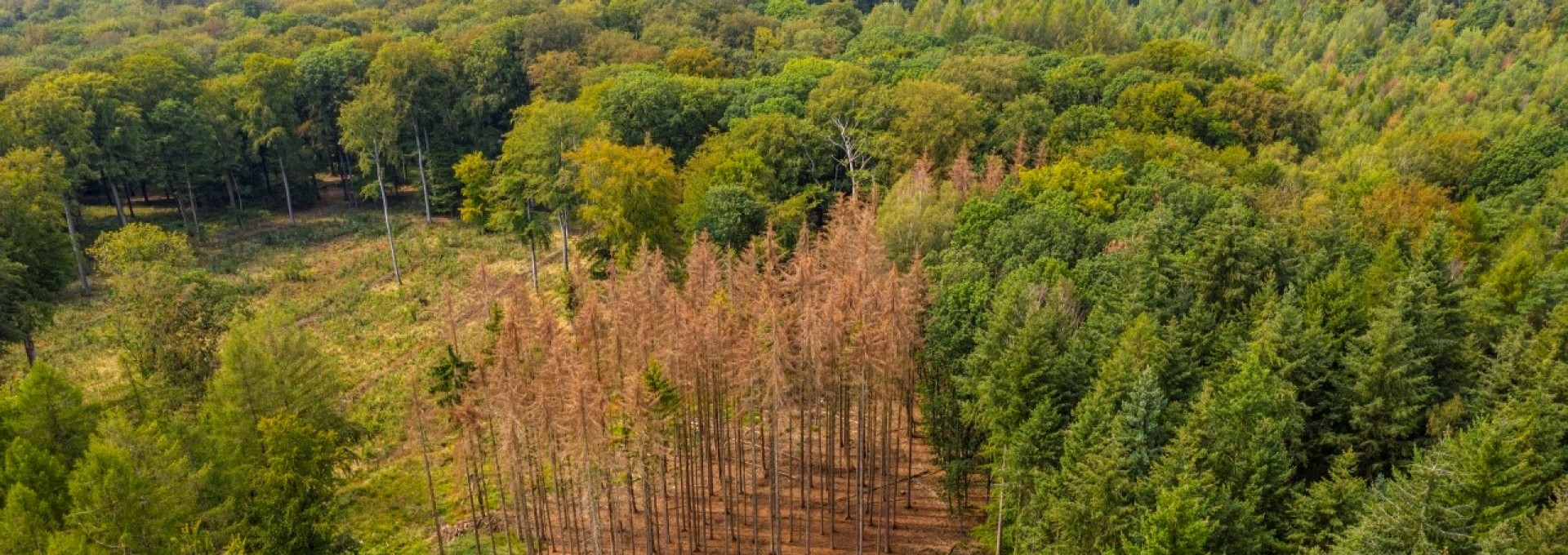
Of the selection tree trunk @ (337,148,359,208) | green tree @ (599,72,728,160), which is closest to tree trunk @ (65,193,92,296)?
tree trunk @ (337,148,359,208)

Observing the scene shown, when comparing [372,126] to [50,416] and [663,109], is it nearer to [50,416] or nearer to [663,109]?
[663,109]

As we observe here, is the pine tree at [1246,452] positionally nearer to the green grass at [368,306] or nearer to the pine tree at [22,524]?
the green grass at [368,306]

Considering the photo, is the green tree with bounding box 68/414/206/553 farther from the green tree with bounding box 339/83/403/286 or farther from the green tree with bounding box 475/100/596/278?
the green tree with bounding box 339/83/403/286

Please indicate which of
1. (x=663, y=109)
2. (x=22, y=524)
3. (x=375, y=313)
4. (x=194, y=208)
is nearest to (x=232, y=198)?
(x=194, y=208)

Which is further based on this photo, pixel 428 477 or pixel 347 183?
pixel 347 183

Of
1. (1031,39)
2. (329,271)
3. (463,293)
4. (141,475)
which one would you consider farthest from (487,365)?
(1031,39)

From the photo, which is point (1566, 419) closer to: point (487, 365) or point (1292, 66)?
point (487, 365)

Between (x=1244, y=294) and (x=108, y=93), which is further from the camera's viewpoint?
(x=108, y=93)
